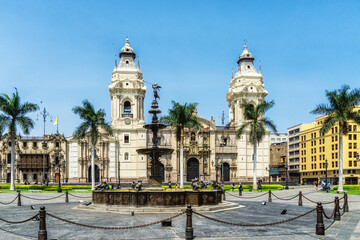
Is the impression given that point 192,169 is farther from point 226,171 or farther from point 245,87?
point 245,87

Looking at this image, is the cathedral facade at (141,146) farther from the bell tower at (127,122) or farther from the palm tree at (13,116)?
the palm tree at (13,116)

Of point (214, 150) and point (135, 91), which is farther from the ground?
point (135, 91)

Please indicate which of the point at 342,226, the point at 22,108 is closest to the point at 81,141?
the point at 22,108

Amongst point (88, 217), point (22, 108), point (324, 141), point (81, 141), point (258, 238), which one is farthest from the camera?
point (324, 141)

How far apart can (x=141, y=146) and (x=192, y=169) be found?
9.67 metres

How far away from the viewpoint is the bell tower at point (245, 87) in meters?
67.6

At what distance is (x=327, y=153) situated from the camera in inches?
2945

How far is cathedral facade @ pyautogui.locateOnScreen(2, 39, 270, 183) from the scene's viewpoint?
63531 millimetres

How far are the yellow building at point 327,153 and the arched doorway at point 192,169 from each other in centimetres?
2189

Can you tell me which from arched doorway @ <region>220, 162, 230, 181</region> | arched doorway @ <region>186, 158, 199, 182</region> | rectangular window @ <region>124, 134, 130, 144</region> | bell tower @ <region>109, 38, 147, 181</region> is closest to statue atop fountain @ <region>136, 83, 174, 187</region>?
bell tower @ <region>109, 38, 147, 181</region>

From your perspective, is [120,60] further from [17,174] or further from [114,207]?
[114,207]

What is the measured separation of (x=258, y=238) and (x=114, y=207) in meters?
9.30

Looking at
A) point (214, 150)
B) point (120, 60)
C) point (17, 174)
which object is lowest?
point (17, 174)

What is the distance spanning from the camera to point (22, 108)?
43031 millimetres
